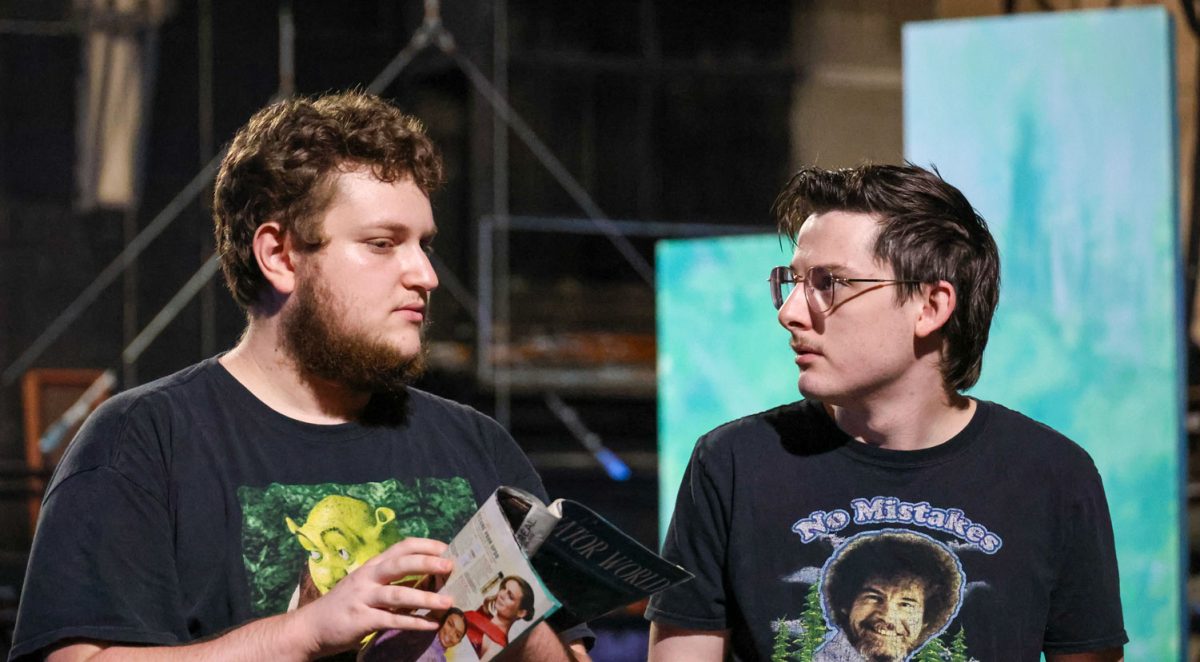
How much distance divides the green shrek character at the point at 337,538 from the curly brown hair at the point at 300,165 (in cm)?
35

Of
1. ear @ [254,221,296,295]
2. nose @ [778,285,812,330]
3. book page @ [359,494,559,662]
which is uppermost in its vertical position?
ear @ [254,221,296,295]

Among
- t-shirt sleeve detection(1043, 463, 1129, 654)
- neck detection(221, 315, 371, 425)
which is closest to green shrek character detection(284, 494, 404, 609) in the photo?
neck detection(221, 315, 371, 425)

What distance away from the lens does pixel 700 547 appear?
2047 millimetres

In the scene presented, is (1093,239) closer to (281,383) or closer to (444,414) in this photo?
(444,414)

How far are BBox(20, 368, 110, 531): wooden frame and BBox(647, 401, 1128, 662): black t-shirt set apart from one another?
3.65 metres

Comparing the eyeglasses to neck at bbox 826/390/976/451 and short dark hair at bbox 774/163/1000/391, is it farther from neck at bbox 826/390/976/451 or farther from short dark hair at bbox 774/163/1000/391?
neck at bbox 826/390/976/451

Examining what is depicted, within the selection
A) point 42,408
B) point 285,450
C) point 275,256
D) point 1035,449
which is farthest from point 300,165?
point 42,408

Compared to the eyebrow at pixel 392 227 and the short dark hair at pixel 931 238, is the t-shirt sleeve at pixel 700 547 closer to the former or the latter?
the short dark hair at pixel 931 238

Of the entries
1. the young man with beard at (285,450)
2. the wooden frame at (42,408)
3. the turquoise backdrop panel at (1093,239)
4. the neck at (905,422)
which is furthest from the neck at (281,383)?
the wooden frame at (42,408)

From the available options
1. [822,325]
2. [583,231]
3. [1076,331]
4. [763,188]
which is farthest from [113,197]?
[822,325]

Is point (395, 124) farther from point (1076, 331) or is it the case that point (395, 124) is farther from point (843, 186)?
point (1076, 331)

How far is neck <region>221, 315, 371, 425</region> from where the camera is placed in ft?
6.29

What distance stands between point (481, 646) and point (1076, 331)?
224 cm

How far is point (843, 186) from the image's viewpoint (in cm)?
210
